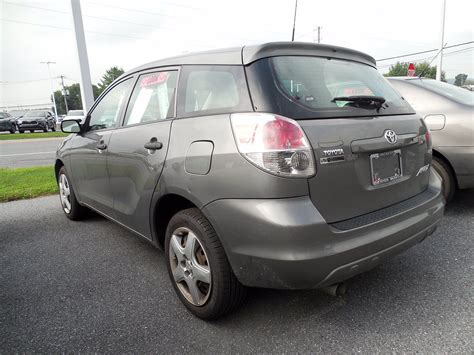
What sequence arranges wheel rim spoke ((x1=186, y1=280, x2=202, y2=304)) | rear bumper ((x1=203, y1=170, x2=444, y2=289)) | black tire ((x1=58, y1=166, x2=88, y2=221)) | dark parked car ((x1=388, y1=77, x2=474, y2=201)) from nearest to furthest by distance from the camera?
rear bumper ((x1=203, y1=170, x2=444, y2=289)) < wheel rim spoke ((x1=186, y1=280, x2=202, y2=304)) < dark parked car ((x1=388, y1=77, x2=474, y2=201)) < black tire ((x1=58, y1=166, x2=88, y2=221))

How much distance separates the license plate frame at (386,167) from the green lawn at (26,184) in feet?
18.4

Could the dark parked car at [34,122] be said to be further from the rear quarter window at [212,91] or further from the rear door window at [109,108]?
the rear quarter window at [212,91]

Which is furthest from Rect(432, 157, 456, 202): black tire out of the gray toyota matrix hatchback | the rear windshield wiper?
the rear windshield wiper

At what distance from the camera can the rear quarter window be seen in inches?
78.2

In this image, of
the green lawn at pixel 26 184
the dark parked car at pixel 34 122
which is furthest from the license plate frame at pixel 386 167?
the dark parked car at pixel 34 122

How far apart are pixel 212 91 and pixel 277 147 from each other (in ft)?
2.12

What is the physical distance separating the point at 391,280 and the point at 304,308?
0.76 meters

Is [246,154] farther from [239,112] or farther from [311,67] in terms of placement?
[311,67]

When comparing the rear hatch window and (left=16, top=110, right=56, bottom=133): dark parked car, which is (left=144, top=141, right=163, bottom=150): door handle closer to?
the rear hatch window

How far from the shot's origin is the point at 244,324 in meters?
2.20

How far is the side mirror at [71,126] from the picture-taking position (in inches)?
146

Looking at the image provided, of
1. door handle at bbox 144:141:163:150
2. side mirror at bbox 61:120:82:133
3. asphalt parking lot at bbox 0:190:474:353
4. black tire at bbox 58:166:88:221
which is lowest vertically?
asphalt parking lot at bbox 0:190:474:353

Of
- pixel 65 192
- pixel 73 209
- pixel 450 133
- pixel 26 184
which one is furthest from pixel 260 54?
pixel 26 184

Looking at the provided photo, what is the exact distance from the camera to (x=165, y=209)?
2516 mm
